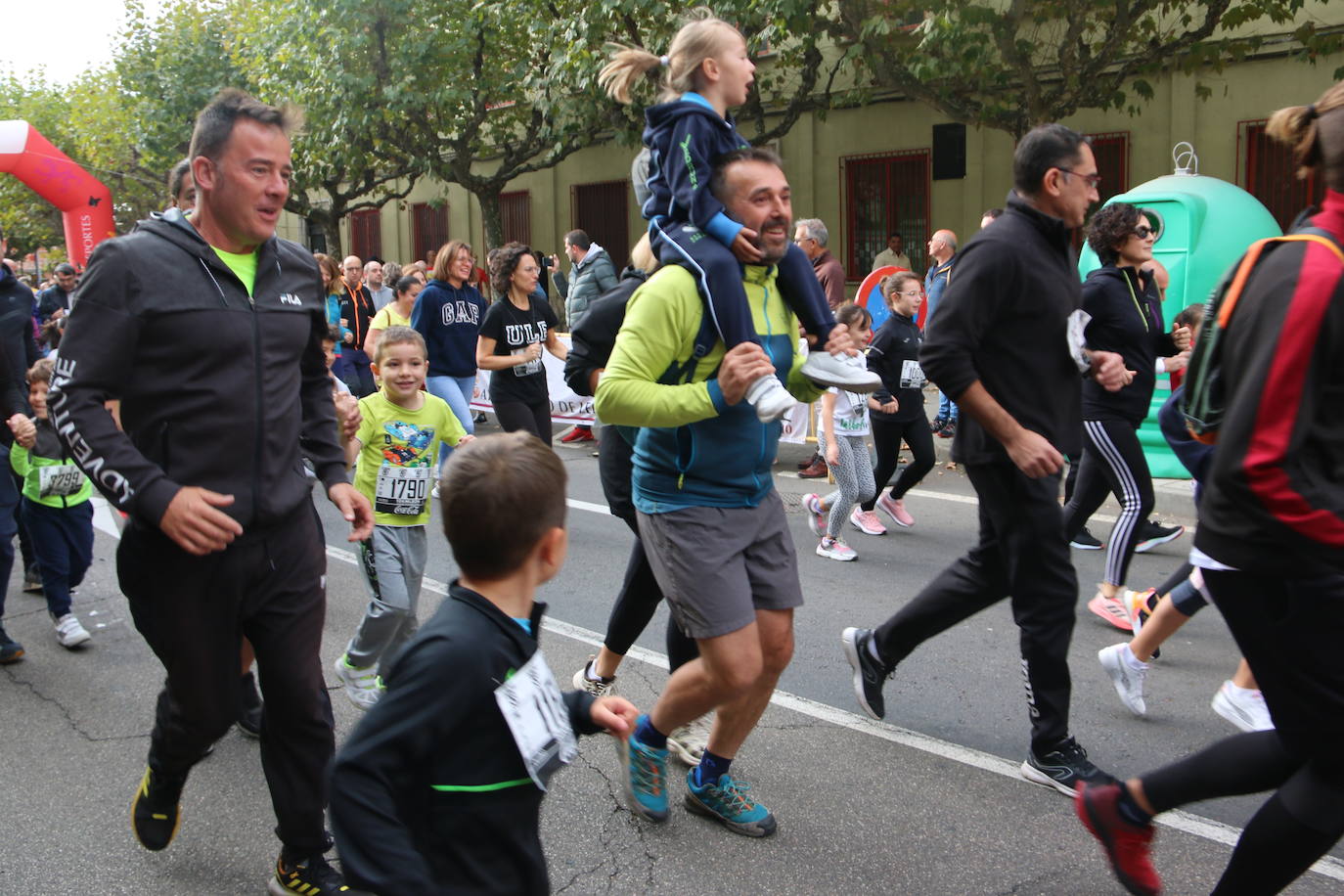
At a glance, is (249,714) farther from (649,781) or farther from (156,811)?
(649,781)

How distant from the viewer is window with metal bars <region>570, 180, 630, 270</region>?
24.3 meters

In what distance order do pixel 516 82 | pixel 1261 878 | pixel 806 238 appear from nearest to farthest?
pixel 1261 878, pixel 806 238, pixel 516 82

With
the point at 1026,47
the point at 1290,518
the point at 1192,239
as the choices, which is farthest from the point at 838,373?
the point at 1026,47

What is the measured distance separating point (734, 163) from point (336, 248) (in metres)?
27.8

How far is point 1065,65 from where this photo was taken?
40.0 feet

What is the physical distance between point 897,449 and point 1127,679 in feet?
11.6

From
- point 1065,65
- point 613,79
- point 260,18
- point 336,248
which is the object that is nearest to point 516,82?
point 260,18

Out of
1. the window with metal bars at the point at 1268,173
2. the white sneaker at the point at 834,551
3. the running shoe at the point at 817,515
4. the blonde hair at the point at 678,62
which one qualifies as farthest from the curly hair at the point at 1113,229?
the window with metal bars at the point at 1268,173

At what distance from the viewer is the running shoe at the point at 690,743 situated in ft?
13.1

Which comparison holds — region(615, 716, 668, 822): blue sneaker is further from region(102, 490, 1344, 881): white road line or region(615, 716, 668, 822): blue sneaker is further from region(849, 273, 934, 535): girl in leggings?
region(849, 273, 934, 535): girl in leggings

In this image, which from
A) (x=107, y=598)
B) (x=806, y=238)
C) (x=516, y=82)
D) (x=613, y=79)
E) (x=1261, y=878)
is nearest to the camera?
(x=1261, y=878)

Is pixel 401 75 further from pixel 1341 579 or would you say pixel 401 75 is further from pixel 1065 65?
pixel 1341 579

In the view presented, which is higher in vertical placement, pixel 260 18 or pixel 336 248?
pixel 260 18

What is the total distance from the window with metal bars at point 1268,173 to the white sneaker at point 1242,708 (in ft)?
41.1
